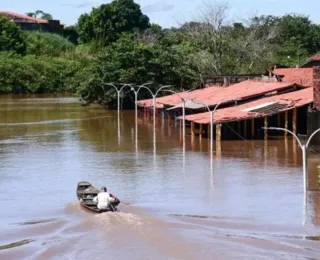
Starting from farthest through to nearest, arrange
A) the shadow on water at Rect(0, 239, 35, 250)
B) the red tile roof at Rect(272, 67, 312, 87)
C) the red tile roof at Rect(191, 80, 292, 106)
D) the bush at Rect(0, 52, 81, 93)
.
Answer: the bush at Rect(0, 52, 81, 93)
the red tile roof at Rect(272, 67, 312, 87)
the red tile roof at Rect(191, 80, 292, 106)
the shadow on water at Rect(0, 239, 35, 250)

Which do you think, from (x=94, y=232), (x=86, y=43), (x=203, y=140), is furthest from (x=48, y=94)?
(x=94, y=232)

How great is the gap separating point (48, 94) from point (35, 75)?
303cm

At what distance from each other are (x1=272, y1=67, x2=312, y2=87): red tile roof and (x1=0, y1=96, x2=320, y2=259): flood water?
31.3ft

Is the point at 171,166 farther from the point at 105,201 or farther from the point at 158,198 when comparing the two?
the point at 105,201

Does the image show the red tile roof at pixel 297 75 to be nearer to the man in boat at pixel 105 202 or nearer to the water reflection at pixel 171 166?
the water reflection at pixel 171 166

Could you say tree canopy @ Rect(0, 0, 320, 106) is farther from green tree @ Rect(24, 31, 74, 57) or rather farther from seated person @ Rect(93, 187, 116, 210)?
seated person @ Rect(93, 187, 116, 210)

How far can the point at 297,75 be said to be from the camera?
174 feet

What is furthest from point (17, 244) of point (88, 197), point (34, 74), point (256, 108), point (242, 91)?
point (34, 74)

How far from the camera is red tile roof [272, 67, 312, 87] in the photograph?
50.0m

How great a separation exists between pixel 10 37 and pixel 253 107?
218 ft

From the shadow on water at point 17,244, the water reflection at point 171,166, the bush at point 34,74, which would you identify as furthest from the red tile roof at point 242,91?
the bush at point 34,74

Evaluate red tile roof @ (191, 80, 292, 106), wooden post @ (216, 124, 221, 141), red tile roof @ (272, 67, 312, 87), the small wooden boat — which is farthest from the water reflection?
red tile roof @ (272, 67, 312, 87)

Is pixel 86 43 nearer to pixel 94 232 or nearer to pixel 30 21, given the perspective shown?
pixel 30 21

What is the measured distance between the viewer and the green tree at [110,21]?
105688 mm
